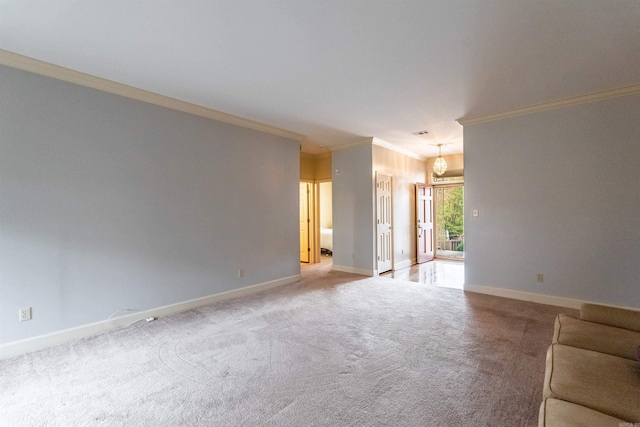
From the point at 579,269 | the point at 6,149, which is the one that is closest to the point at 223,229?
the point at 6,149

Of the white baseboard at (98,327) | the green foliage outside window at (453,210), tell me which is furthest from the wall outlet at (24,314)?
the green foliage outside window at (453,210)

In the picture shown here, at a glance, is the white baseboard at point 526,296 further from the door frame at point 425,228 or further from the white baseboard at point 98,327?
the white baseboard at point 98,327

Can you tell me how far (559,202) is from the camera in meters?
3.93

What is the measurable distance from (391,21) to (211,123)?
2821 millimetres

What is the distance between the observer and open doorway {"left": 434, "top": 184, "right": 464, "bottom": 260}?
27.7 feet

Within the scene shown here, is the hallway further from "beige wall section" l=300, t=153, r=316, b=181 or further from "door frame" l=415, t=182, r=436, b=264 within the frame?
"beige wall section" l=300, t=153, r=316, b=181

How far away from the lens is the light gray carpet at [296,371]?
73.5 inches

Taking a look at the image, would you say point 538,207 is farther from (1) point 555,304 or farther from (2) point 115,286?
(2) point 115,286

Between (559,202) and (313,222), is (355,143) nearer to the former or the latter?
(313,222)

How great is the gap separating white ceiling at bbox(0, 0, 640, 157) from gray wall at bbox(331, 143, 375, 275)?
6.47 ft

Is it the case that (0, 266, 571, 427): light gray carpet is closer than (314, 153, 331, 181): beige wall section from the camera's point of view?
Yes

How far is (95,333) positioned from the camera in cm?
309

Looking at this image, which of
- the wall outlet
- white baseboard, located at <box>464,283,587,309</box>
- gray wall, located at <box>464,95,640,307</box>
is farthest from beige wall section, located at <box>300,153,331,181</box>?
the wall outlet

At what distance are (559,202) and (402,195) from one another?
10.1ft
